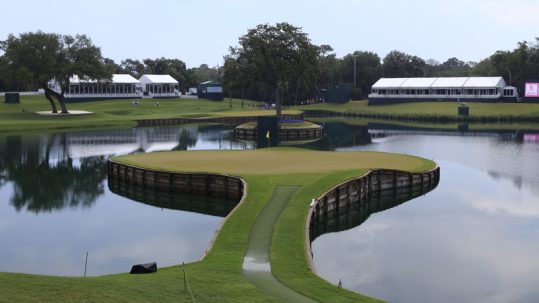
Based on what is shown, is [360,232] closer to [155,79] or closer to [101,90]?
[101,90]

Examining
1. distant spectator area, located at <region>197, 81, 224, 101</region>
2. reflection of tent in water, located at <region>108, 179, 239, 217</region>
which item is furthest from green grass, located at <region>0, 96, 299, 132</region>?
reflection of tent in water, located at <region>108, 179, 239, 217</region>

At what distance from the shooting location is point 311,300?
2097 centimetres

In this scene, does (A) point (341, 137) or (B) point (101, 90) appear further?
(B) point (101, 90)

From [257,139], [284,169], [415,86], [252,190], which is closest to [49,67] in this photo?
[257,139]

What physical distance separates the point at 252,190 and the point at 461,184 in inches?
873

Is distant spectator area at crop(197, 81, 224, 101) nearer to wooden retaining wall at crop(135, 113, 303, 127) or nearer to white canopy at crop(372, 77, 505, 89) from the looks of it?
wooden retaining wall at crop(135, 113, 303, 127)

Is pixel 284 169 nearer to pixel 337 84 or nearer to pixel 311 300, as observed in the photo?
pixel 311 300

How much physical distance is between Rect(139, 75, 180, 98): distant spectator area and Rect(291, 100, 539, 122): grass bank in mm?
42061

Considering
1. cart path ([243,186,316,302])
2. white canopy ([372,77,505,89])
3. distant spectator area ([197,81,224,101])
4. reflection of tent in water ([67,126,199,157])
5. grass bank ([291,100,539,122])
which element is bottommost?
cart path ([243,186,316,302])

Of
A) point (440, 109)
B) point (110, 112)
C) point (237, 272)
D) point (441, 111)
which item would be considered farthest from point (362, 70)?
point (237, 272)

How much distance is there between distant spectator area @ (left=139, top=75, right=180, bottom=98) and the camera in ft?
566

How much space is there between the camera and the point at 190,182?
159ft

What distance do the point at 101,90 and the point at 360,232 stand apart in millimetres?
141703

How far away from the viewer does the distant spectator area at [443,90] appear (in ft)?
493
